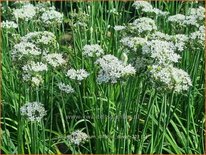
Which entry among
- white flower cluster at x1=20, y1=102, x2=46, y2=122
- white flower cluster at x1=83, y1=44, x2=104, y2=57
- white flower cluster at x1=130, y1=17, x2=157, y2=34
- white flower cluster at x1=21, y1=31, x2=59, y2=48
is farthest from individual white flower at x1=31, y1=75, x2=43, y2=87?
white flower cluster at x1=130, y1=17, x2=157, y2=34

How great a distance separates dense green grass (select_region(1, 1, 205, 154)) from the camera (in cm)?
287

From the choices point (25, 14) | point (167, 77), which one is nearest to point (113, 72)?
point (167, 77)

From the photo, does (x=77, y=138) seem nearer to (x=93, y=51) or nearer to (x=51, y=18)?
(x=93, y=51)

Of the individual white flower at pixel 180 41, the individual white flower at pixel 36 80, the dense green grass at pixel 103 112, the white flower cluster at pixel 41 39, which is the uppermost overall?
the white flower cluster at pixel 41 39

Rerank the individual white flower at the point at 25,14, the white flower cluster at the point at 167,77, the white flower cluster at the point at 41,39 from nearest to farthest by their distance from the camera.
A: the white flower cluster at the point at 167,77
the white flower cluster at the point at 41,39
the individual white flower at the point at 25,14

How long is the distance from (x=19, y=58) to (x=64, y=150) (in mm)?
1188

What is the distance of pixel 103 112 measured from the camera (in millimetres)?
3518

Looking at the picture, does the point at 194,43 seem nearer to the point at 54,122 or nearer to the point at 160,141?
the point at 160,141

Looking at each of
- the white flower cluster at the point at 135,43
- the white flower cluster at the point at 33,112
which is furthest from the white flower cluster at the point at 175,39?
the white flower cluster at the point at 33,112

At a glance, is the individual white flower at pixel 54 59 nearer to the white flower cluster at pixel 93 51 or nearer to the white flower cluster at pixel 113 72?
the white flower cluster at pixel 93 51

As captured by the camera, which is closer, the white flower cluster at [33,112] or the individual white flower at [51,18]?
the white flower cluster at [33,112]

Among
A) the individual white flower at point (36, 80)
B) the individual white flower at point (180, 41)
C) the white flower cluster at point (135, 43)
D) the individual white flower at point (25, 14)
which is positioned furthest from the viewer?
the individual white flower at point (25, 14)

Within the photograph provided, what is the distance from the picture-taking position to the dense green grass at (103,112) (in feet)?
9.40

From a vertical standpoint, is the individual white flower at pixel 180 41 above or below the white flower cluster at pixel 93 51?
above
